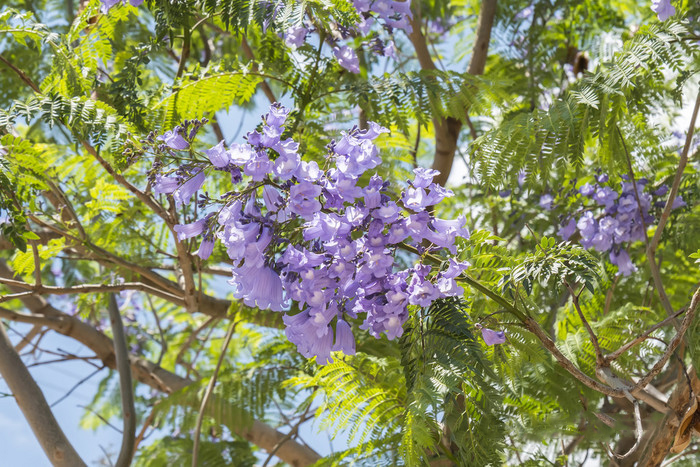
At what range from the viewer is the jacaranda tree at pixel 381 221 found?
66.4 inches

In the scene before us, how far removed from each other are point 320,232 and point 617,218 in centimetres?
188

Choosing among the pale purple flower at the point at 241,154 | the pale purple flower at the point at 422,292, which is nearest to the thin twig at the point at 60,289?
the pale purple flower at the point at 241,154

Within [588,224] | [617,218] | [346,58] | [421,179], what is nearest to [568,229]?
[588,224]

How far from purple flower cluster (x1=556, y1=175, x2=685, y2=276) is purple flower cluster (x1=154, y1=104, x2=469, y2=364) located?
1618 mm

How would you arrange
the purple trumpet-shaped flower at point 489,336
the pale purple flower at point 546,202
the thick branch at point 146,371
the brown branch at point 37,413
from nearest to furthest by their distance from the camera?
1. the purple trumpet-shaped flower at point 489,336
2. the brown branch at point 37,413
3. the pale purple flower at point 546,202
4. the thick branch at point 146,371

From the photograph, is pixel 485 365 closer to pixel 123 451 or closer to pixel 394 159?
pixel 394 159

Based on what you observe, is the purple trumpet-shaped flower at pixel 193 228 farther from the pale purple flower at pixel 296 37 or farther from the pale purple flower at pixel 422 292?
the pale purple flower at pixel 296 37

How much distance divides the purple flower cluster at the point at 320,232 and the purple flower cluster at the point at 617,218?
5.31 ft

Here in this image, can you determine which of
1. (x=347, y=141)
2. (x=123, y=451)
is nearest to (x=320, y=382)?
(x=347, y=141)

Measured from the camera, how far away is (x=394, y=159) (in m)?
3.25

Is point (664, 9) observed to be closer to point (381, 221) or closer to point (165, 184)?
point (381, 221)

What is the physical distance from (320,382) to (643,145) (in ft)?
5.48

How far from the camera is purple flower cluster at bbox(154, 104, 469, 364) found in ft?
5.29

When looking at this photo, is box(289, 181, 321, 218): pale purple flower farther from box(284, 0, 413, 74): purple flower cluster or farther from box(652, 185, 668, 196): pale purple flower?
box(652, 185, 668, 196): pale purple flower
